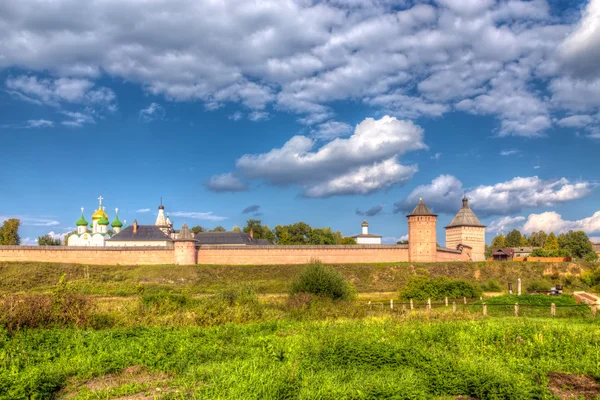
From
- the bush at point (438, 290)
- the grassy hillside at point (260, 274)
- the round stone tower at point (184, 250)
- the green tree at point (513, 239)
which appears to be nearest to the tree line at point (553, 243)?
the green tree at point (513, 239)

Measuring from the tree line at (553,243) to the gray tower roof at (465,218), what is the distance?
517 inches

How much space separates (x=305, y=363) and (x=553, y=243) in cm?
7420

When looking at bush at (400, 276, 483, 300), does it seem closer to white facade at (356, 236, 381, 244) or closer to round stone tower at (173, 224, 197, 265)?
round stone tower at (173, 224, 197, 265)

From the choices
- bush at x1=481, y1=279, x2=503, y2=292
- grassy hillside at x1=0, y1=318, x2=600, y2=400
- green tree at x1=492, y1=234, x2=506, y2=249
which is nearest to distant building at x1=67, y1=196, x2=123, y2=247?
bush at x1=481, y1=279, x2=503, y2=292

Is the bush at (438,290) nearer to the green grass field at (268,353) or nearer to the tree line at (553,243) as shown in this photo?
the green grass field at (268,353)

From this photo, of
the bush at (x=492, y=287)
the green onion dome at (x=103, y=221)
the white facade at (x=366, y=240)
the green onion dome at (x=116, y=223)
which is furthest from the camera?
the white facade at (x=366, y=240)

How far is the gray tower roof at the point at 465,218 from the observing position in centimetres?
4803

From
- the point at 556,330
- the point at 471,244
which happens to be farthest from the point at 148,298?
the point at 471,244

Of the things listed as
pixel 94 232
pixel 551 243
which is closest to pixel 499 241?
pixel 551 243

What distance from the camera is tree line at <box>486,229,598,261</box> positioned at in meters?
58.4

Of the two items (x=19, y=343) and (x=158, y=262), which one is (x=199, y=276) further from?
(x=19, y=343)

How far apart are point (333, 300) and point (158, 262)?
24.6 metres

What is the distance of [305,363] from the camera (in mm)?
7664

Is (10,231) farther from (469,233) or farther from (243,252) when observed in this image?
(469,233)
